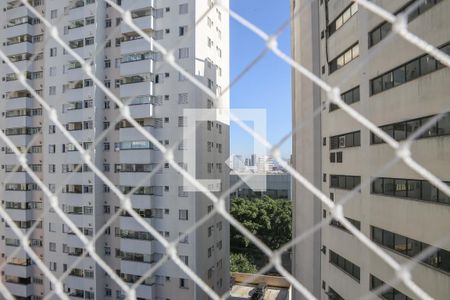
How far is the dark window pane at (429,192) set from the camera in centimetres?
214

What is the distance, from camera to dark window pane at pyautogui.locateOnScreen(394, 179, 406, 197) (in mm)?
2445

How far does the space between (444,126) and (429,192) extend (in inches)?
16.9

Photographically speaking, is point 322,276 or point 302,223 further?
point 302,223

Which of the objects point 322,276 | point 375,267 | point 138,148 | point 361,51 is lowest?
point 322,276

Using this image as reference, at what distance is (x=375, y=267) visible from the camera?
277cm

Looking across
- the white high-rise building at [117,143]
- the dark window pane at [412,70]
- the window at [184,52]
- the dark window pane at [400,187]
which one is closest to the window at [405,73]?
the dark window pane at [412,70]

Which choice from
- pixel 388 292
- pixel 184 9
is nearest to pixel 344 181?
pixel 388 292

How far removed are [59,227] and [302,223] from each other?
12.9ft

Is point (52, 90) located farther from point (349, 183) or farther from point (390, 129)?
point (390, 129)

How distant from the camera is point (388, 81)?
2.60 m

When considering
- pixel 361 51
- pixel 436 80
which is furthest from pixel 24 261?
→ pixel 436 80

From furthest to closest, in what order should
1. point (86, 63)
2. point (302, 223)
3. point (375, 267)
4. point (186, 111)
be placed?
point (186, 111), point (302, 223), point (375, 267), point (86, 63)

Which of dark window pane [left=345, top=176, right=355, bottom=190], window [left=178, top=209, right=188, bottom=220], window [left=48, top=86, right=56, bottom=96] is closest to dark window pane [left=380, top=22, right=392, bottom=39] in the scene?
dark window pane [left=345, top=176, right=355, bottom=190]

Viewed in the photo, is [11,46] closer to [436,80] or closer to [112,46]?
[112,46]
